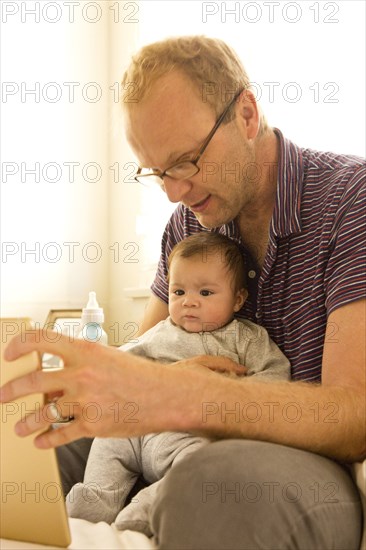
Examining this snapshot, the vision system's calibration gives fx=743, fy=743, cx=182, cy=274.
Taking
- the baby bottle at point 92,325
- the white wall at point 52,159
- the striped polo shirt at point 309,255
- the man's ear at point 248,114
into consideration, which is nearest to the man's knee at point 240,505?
the striped polo shirt at point 309,255

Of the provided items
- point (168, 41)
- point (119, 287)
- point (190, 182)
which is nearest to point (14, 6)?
point (119, 287)

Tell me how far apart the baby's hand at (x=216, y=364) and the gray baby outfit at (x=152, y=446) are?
0.10 feet

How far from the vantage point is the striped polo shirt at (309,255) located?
121 cm

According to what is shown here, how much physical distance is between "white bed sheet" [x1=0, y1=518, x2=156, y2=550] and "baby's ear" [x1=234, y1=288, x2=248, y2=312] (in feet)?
1.84

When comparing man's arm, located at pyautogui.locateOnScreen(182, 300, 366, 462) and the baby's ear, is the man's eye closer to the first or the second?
the baby's ear

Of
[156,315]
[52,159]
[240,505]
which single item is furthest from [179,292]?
[52,159]

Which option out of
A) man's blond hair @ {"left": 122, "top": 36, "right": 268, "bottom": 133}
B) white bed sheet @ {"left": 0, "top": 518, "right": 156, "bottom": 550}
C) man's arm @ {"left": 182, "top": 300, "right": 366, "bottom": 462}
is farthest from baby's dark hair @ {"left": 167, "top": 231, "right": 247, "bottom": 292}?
white bed sheet @ {"left": 0, "top": 518, "right": 156, "bottom": 550}

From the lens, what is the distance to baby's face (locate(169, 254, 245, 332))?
1465 mm

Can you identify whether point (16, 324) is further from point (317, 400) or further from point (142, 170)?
point (142, 170)

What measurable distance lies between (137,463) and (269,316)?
0.37 m

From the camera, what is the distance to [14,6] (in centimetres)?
277

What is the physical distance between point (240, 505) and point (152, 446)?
0.45 metres

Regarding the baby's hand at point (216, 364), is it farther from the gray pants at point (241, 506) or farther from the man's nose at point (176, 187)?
the gray pants at point (241, 506)

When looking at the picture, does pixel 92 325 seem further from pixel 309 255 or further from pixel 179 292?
pixel 309 255
